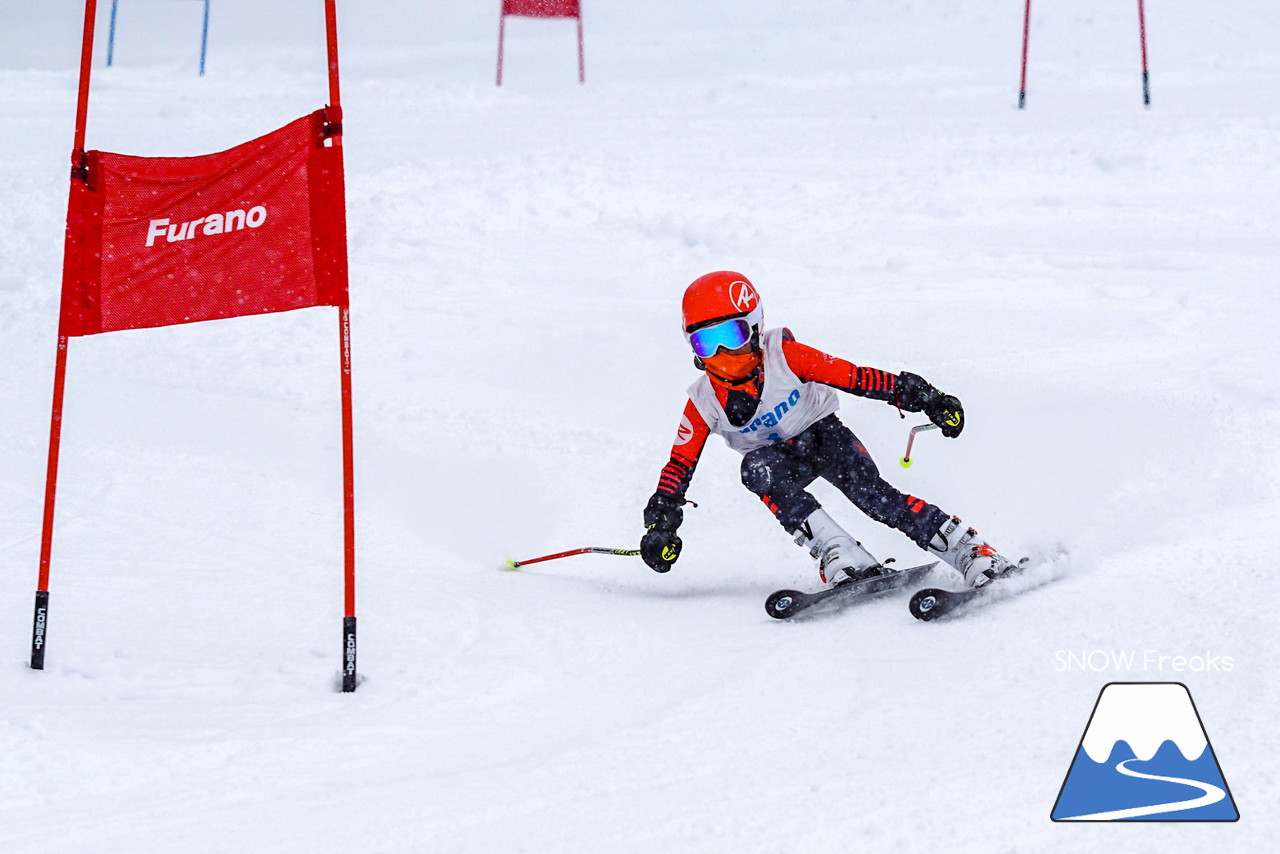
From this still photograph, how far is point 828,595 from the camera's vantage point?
4.52 meters

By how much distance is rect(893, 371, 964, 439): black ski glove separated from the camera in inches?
188

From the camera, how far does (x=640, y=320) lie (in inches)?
338

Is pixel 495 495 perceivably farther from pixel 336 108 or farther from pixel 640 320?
pixel 336 108

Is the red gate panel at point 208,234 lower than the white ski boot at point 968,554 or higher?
higher

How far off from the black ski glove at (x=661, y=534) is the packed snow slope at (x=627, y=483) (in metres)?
0.24

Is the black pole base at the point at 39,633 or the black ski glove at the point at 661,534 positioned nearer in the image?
the black pole base at the point at 39,633

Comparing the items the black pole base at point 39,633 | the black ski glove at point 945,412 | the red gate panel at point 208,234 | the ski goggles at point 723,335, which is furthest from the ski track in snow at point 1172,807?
the black pole base at point 39,633

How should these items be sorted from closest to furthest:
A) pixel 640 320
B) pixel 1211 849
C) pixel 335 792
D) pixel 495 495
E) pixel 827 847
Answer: pixel 1211 849, pixel 827 847, pixel 335 792, pixel 495 495, pixel 640 320

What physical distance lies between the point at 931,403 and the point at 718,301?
1003 mm

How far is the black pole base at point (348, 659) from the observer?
380 cm

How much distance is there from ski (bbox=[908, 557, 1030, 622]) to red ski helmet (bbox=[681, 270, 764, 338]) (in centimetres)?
131

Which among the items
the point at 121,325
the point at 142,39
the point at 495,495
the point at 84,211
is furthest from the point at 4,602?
the point at 142,39

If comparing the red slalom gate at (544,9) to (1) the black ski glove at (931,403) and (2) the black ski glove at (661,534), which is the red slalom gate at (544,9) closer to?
→ (2) the black ski glove at (661,534)

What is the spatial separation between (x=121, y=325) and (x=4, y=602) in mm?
1348
